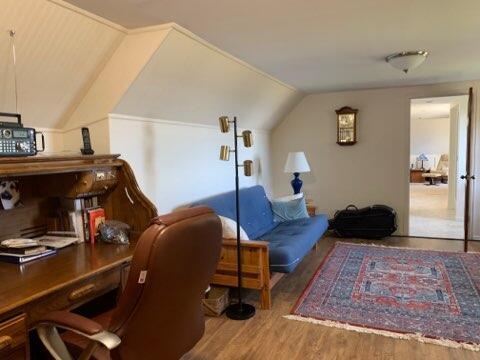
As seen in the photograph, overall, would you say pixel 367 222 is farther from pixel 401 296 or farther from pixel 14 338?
pixel 14 338

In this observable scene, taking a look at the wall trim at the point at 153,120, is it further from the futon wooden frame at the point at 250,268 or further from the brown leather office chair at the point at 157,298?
the brown leather office chair at the point at 157,298

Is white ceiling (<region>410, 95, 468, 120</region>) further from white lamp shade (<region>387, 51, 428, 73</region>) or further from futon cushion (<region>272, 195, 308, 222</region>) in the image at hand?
futon cushion (<region>272, 195, 308, 222</region>)

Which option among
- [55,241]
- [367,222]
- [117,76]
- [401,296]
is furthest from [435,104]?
[55,241]

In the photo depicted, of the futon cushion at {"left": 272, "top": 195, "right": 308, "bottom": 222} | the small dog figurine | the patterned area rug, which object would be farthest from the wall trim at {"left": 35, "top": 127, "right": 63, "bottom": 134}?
the futon cushion at {"left": 272, "top": 195, "right": 308, "bottom": 222}

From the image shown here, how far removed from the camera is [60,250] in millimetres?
2100

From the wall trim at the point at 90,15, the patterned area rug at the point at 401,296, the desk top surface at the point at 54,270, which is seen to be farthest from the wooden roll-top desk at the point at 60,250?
the patterned area rug at the point at 401,296

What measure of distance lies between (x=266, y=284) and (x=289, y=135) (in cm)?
321

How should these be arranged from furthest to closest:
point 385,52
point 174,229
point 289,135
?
point 289,135
point 385,52
point 174,229

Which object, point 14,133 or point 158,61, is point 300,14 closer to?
point 158,61

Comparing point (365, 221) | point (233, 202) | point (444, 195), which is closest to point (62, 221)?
point (233, 202)

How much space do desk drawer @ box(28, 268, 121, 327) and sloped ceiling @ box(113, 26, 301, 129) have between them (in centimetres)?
126

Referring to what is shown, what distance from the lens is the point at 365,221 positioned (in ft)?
16.7

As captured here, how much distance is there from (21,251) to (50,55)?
109 cm

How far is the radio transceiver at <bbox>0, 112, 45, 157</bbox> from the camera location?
1736 mm
